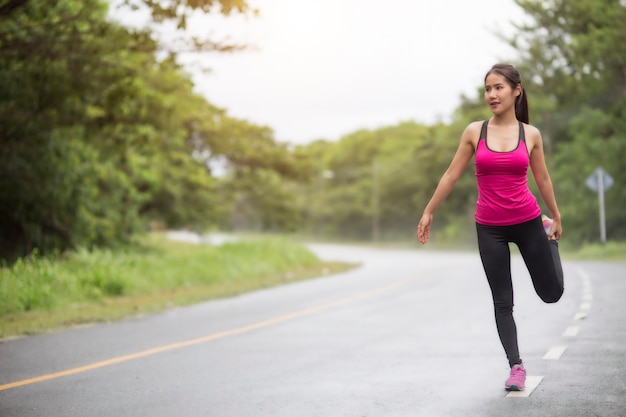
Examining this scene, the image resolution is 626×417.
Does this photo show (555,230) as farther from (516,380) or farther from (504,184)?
(516,380)

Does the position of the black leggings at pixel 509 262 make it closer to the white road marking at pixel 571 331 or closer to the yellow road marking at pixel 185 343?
the white road marking at pixel 571 331

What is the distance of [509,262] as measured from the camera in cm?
595

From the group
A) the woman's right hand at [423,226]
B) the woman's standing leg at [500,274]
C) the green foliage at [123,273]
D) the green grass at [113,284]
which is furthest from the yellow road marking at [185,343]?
the green foliage at [123,273]

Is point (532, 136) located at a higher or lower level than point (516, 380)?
higher

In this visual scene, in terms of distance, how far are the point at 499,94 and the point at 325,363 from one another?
308cm

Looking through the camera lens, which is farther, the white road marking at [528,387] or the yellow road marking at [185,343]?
the yellow road marking at [185,343]

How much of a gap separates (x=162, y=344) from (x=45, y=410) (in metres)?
3.55

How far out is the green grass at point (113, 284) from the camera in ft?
41.3

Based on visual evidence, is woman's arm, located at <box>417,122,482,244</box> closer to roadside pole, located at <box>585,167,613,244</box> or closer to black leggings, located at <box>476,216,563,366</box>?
black leggings, located at <box>476,216,563,366</box>

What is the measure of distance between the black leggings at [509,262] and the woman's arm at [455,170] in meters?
0.34

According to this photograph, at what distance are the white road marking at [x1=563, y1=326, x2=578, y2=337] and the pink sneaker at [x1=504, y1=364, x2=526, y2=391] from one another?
Result: 3429 mm

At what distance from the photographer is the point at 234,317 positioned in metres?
12.3

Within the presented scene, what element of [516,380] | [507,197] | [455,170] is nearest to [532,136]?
[507,197]

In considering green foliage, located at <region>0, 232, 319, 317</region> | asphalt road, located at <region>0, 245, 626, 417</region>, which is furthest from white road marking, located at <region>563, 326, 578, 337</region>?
green foliage, located at <region>0, 232, 319, 317</region>
